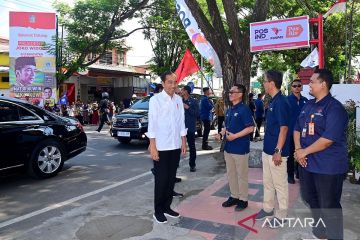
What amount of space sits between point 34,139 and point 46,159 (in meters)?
0.49

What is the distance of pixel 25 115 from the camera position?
6902mm

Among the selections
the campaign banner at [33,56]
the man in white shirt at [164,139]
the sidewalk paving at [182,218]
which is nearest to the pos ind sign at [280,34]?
the sidewalk paving at [182,218]

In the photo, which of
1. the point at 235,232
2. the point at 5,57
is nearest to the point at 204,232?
the point at 235,232

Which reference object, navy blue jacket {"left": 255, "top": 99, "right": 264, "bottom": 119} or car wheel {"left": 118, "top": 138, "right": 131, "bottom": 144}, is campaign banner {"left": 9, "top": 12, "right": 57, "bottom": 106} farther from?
navy blue jacket {"left": 255, "top": 99, "right": 264, "bottom": 119}

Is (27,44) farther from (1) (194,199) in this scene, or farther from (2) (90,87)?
(1) (194,199)

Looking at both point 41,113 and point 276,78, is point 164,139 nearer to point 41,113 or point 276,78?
point 276,78

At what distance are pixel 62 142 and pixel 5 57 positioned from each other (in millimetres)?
20077

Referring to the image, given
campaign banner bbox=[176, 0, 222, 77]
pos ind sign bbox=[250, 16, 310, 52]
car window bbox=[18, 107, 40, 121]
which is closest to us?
car window bbox=[18, 107, 40, 121]

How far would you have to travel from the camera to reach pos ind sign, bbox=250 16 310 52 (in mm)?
7766

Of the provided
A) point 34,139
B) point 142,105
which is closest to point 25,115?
point 34,139

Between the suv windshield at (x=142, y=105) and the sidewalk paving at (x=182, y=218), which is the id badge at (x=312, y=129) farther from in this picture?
the suv windshield at (x=142, y=105)

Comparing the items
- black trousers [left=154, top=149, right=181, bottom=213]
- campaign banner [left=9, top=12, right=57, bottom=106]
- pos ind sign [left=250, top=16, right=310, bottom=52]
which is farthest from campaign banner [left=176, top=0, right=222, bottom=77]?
campaign banner [left=9, top=12, right=57, bottom=106]

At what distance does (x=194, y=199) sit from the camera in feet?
18.5

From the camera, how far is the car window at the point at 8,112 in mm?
6488
